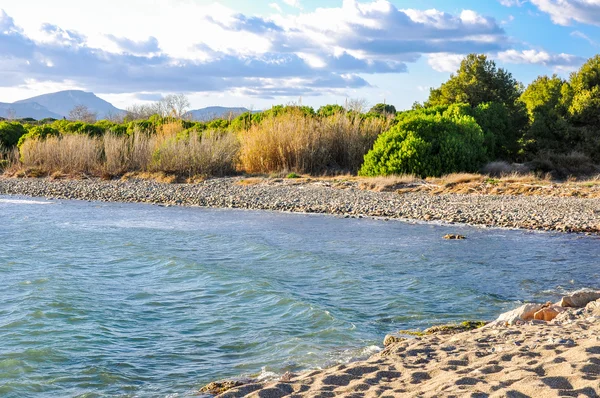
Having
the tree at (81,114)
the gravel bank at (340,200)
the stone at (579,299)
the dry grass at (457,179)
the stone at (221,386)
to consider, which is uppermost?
the tree at (81,114)

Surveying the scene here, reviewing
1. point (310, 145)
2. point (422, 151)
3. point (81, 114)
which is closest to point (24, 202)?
point (310, 145)

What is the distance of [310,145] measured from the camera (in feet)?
80.1

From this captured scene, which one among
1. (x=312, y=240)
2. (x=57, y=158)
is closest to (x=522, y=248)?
(x=312, y=240)

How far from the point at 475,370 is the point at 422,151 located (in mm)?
17236

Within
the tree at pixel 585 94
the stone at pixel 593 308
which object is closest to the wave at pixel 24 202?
the stone at pixel 593 308

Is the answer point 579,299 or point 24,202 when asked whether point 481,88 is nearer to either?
point 24,202

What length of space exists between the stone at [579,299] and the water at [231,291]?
873 mm

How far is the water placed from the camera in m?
6.73

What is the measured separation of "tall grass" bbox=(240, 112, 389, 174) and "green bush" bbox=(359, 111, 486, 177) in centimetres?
188

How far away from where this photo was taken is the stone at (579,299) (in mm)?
7797

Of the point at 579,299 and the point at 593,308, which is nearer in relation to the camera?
the point at 593,308

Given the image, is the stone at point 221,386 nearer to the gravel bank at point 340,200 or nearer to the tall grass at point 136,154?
the gravel bank at point 340,200

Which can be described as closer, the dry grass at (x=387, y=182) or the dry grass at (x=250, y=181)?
the dry grass at (x=387, y=182)

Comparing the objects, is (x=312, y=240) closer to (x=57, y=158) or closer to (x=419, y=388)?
(x=419, y=388)
